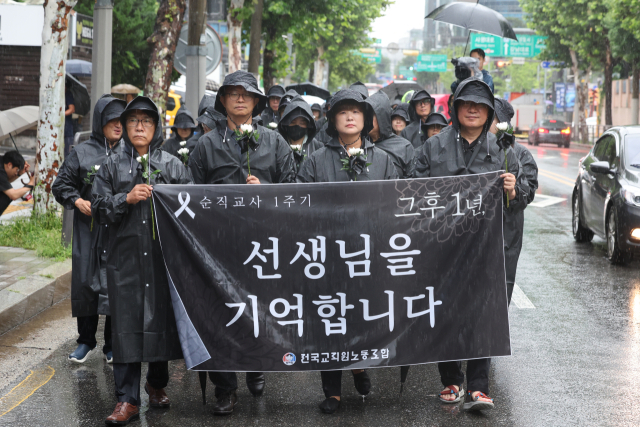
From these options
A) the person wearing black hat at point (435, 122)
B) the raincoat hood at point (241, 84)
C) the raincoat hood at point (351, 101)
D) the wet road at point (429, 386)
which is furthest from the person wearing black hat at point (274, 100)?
the raincoat hood at point (351, 101)

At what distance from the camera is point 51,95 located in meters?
10.3

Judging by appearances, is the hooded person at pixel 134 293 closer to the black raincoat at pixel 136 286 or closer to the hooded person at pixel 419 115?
the black raincoat at pixel 136 286

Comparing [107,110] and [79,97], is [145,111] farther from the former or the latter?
[79,97]

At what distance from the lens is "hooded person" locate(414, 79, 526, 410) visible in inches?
204

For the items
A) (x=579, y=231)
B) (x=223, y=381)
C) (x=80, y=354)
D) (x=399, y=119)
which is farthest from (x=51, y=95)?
(x=579, y=231)

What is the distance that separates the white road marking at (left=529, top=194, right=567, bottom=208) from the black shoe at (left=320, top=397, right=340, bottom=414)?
12.0 meters

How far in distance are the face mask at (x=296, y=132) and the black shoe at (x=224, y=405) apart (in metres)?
3.60

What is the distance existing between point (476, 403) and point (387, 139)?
102 inches

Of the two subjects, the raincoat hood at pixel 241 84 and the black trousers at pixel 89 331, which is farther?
the black trousers at pixel 89 331

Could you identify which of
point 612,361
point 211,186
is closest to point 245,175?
point 211,186

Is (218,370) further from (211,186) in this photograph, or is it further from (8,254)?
(8,254)

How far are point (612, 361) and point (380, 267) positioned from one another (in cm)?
225

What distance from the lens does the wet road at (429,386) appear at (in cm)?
489

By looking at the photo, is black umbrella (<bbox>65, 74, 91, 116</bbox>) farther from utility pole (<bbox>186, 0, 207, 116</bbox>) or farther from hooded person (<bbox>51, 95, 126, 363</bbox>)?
hooded person (<bbox>51, 95, 126, 363</bbox>)
